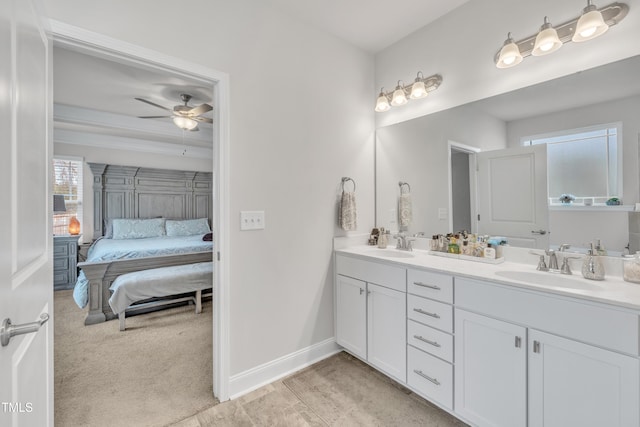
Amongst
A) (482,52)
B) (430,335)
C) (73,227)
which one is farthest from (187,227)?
(482,52)

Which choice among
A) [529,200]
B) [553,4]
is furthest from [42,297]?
[553,4]

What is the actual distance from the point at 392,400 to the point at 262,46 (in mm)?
2536

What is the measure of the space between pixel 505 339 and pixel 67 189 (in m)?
6.42

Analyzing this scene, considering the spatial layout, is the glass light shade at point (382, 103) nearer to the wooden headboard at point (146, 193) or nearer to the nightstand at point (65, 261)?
the wooden headboard at point (146, 193)

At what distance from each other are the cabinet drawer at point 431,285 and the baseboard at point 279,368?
98 centimetres

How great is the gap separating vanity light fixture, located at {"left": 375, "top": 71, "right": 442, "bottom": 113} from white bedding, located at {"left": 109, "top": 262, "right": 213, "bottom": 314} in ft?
8.88

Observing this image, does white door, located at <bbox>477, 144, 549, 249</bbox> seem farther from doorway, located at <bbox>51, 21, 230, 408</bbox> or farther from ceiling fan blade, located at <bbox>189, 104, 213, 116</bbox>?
→ ceiling fan blade, located at <bbox>189, 104, 213, 116</bbox>

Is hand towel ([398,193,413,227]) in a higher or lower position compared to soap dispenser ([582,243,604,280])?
higher

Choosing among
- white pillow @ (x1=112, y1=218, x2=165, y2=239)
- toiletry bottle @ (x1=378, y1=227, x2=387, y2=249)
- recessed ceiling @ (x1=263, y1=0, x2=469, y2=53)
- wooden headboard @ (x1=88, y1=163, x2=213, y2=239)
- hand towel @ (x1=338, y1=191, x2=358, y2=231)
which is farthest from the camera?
wooden headboard @ (x1=88, y1=163, x2=213, y2=239)

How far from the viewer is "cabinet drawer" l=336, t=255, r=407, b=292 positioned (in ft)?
6.19

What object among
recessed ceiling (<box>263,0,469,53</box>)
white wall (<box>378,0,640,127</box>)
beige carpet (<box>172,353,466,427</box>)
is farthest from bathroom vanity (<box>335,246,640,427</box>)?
recessed ceiling (<box>263,0,469,53</box>)

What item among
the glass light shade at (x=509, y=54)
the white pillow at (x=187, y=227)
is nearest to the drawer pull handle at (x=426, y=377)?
the glass light shade at (x=509, y=54)

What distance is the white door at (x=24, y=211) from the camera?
71 cm

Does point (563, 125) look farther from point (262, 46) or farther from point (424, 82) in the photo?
point (262, 46)
